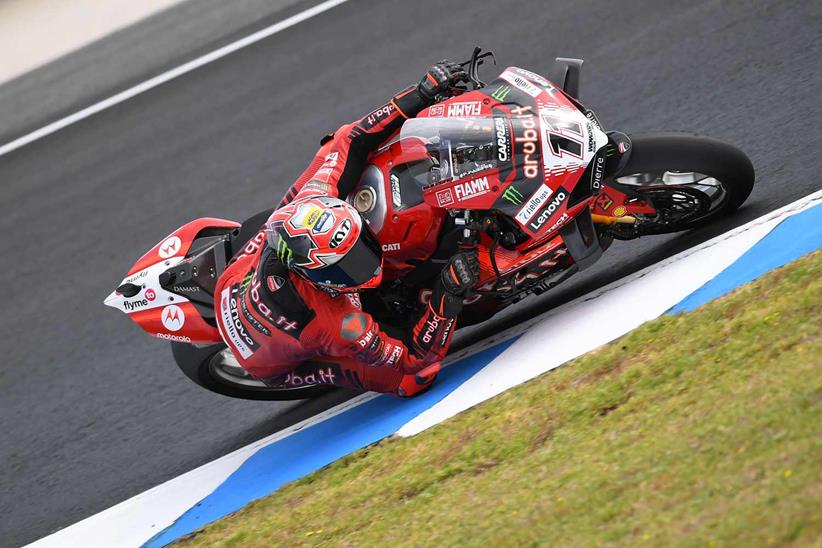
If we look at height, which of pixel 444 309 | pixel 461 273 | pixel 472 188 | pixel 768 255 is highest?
pixel 472 188

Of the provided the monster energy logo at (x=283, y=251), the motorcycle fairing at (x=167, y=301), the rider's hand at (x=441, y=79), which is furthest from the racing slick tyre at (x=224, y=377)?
the rider's hand at (x=441, y=79)

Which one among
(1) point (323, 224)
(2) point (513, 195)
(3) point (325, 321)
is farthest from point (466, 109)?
(3) point (325, 321)

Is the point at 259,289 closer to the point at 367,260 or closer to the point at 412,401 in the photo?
the point at 367,260

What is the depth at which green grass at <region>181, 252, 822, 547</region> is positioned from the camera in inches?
131

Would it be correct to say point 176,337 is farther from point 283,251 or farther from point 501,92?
point 501,92

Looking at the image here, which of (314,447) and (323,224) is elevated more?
(323,224)

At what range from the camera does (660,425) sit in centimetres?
393

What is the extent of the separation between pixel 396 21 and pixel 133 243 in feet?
10.3

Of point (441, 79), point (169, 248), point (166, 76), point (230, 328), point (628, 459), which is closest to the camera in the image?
point (628, 459)

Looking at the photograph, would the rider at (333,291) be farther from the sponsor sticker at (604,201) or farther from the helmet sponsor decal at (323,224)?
the sponsor sticker at (604,201)

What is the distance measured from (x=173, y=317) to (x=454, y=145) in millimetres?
1927

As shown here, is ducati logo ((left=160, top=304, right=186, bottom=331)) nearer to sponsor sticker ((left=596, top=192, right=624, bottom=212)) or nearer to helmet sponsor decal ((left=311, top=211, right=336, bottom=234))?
helmet sponsor decal ((left=311, top=211, right=336, bottom=234))

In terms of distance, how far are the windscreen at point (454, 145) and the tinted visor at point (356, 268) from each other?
0.44m

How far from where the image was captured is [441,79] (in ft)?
17.7
